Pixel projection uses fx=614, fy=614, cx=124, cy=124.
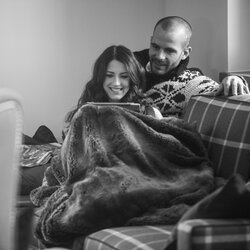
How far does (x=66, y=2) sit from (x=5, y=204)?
9.60 ft

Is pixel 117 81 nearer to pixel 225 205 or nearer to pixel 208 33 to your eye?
pixel 208 33

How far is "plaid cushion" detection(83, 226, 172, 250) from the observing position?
1.60 meters

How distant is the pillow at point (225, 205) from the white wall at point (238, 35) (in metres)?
1.80

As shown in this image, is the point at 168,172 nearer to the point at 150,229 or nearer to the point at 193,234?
the point at 150,229

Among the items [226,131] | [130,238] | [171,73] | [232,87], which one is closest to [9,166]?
[130,238]

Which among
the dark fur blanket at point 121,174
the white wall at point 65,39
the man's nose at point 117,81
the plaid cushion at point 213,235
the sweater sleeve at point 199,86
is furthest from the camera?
the white wall at point 65,39

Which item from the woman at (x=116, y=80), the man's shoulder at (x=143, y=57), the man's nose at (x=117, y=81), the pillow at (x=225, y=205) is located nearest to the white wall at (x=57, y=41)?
the man's shoulder at (x=143, y=57)

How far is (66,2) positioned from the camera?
3531 mm

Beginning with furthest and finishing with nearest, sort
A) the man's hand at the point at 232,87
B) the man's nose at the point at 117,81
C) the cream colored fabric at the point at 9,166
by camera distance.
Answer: the man's nose at the point at 117,81 → the man's hand at the point at 232,87 → the cream colored fabric at the point at 9,166

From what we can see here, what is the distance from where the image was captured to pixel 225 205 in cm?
138

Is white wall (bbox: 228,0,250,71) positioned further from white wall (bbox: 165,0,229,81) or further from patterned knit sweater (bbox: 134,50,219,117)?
patterned knit sweater (bbox: 134,50,219,117)

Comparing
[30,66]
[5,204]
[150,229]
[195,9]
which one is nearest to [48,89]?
[30,66]

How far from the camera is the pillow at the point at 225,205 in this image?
4.48ft

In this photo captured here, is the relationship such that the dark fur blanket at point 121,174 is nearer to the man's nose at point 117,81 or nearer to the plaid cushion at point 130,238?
the plaid cushion at point 130,238
